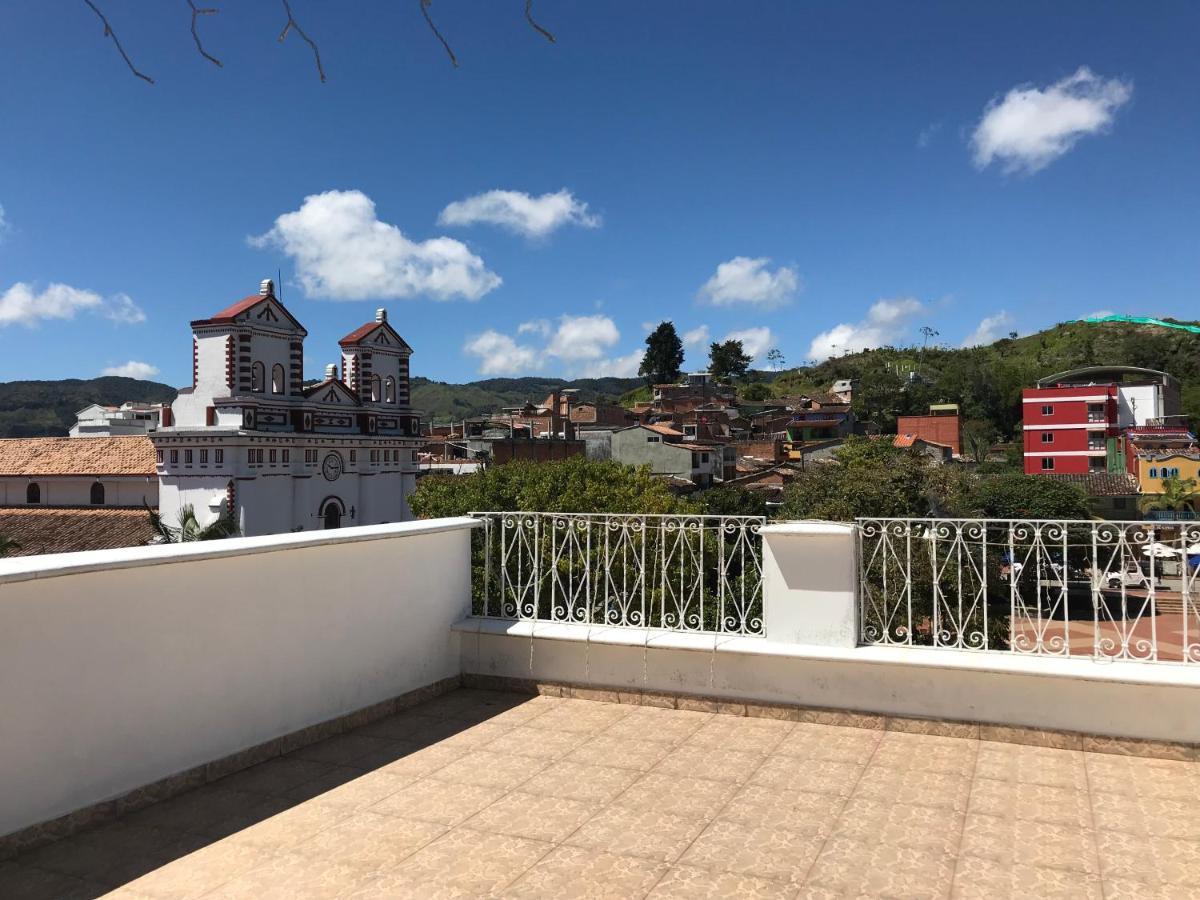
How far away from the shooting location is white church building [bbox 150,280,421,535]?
92.3 feet

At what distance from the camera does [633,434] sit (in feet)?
156

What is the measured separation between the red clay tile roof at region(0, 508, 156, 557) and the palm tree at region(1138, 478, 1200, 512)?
39550 mm

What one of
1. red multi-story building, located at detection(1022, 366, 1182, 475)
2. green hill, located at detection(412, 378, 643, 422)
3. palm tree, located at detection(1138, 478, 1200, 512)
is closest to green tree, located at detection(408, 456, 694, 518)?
palm tree, located at detection(1138, 478, 1200, 512)

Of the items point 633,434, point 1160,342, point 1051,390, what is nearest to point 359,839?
point 633,434

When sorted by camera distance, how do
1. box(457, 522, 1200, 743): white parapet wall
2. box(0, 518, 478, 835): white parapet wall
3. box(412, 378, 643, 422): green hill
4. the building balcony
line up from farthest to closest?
box(412, 378, 643, 422): green hill < box(457, 522, 1200, 743): white parapet wall < box(0, 518, 478, 835): white parapet wall < the building balcony

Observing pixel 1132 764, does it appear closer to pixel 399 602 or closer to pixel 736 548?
pixel 736 548

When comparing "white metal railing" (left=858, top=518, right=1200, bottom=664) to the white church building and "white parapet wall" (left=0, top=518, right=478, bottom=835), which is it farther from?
the white church building

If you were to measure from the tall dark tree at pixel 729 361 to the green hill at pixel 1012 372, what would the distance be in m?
14.9

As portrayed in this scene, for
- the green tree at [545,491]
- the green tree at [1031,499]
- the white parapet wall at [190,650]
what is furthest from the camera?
the green tree at [1031,499]

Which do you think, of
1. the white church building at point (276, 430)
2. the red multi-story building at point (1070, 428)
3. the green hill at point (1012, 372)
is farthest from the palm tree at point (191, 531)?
the green hill at point (1012, 372)

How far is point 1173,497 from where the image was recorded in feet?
112

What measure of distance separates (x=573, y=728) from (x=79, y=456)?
3795 cm

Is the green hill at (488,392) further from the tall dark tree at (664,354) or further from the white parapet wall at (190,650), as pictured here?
the white parapet wall at (190,650)

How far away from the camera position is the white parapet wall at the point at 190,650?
316 cm
